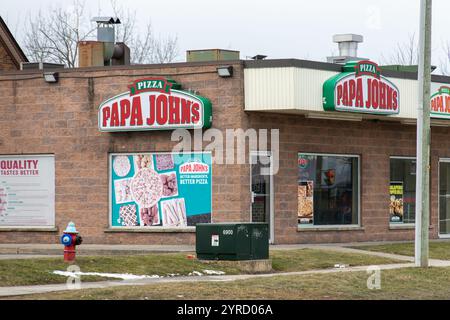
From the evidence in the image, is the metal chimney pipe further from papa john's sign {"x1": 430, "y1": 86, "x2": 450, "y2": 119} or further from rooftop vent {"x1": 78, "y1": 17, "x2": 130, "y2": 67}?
rooftop vent {"x1": 78, "y1": 17, "x2": 130, "y2": 67}

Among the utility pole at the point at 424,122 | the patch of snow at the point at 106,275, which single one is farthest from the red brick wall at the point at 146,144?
the patch of snow at the point at 106,275

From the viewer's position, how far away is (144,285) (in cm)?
1812

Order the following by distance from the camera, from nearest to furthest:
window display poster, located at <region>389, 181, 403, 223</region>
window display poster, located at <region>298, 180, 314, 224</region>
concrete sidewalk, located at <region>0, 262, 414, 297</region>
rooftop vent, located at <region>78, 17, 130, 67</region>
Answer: concrete sidewalk, located at <region>0, 262, 414, 297</region> → window display poster, located at <region>298, 180, 314, 224</region> → rooftop vent, located at <region>78, 17, 130, 67</region> → window display poster, located at <region>389, 181, 403, 223</region>

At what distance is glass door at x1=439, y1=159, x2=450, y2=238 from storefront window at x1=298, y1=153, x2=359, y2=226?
14.3ft

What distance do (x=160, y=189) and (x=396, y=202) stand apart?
25.7 ft

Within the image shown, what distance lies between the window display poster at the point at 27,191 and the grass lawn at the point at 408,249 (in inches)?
358

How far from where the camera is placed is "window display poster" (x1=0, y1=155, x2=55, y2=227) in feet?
100

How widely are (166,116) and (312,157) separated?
4.51 metres

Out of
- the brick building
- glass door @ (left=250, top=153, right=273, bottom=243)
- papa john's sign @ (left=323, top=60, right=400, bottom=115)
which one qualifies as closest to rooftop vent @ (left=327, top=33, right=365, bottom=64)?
the brick building

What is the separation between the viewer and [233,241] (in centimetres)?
2233

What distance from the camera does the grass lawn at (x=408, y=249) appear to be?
2731cm

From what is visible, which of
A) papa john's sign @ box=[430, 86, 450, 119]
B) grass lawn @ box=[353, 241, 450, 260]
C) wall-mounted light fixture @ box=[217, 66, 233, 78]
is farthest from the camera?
papa john's sign @ box=[430, 86, 450, 119]

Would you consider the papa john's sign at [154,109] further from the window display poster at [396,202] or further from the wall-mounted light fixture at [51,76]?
the window display poster at [396,202]

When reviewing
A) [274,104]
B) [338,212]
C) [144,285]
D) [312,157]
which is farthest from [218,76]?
[144,285]
